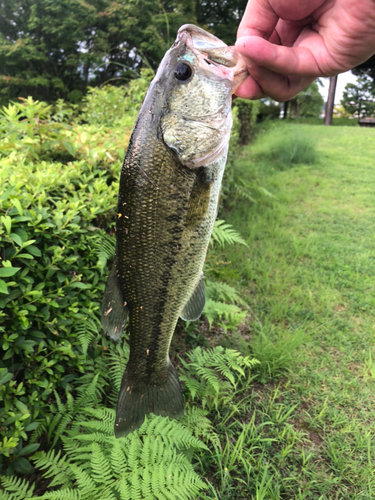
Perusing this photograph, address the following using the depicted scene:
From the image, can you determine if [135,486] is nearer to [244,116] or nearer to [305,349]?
[305,349]

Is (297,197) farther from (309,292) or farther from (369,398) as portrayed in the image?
(369,398)

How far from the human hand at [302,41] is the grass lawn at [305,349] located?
7.08ft

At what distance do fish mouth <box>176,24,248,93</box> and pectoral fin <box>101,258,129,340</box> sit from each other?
3.03 feet

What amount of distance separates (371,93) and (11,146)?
31440mm

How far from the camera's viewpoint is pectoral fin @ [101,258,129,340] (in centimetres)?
142

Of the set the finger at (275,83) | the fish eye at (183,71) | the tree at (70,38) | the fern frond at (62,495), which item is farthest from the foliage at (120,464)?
the tree at (70,38)

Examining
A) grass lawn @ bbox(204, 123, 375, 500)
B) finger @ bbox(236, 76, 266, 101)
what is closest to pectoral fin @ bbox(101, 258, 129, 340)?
finger @ bbox(236, 76, 266, 101)

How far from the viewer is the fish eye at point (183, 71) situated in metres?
1.31

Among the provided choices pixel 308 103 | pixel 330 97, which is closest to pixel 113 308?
pixel 330 97

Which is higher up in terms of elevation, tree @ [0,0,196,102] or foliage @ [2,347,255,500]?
tree @ [0,0,196,102]

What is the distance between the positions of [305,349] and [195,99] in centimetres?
276

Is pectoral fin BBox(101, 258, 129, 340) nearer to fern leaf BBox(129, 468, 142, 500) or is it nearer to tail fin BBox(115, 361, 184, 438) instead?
tail fin BBox(115, 361, 184, 438)

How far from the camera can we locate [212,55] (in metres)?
1.35

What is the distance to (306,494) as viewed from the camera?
2.04m
